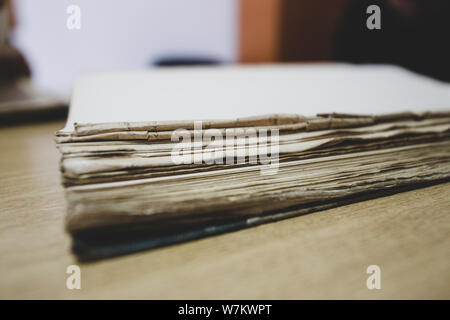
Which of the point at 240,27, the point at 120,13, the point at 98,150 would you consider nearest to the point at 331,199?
the point at 98,150

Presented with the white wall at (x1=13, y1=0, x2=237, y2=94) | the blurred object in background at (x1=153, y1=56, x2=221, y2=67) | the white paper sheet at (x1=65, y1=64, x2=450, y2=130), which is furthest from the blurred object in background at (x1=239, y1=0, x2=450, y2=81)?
the white wall at (x1=13, y1=0, x2=237, y2=94)

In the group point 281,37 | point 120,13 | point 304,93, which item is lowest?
point 304,93

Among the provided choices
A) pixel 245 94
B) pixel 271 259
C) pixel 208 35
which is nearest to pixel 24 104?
Answer: pixel 245 94

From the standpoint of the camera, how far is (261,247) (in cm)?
24

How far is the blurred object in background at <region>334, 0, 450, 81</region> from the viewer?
2.10 ft

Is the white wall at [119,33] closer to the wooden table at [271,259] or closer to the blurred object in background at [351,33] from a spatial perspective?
the blurred object in background at [351,33]

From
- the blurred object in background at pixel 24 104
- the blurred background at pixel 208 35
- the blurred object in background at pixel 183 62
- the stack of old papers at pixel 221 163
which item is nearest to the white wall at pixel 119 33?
the blurred background at pixel 208 35

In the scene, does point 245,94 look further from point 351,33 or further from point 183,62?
point 183,62

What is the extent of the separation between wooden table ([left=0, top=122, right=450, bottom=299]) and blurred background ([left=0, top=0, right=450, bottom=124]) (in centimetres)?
35

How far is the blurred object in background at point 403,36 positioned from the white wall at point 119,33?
4.84 ft

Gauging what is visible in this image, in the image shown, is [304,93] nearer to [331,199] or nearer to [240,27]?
[331,199]

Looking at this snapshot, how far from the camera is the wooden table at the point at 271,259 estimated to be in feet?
0.66

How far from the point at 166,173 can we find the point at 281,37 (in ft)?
4.08

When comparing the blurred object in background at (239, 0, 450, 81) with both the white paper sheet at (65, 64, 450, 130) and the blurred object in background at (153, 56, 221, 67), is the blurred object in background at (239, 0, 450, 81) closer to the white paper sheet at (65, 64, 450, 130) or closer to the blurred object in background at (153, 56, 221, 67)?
the white paper sheet at (65, 64, 450, 130)
